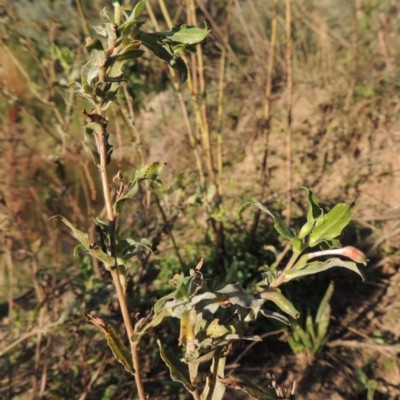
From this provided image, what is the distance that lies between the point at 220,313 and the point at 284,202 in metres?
1.20

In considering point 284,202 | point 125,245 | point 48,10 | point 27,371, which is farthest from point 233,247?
point 48,10

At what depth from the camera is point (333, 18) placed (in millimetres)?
4871

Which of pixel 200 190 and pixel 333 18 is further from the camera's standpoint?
pixel 333 18

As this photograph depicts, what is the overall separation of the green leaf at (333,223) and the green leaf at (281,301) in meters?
0.11

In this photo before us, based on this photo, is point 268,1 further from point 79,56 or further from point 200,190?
point 200,190

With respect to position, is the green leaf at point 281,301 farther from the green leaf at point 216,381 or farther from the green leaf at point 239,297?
the green leaf at point 216,381

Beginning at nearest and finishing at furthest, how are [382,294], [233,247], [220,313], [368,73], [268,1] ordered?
1. [220,313]
2. [382,294]
3. [233,247]
4. [368,73]
5. [268,1]

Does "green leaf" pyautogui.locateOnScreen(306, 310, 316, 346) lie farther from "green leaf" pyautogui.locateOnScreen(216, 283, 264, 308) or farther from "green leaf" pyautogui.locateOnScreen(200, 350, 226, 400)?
"green leaf" pyautogui.locateOnScreen(216, 283, 264, 308)

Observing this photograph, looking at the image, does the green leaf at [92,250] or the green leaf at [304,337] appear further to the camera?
the green leaf at [304,337]

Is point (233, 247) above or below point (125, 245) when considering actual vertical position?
below

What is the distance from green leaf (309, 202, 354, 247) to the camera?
808 millimetres

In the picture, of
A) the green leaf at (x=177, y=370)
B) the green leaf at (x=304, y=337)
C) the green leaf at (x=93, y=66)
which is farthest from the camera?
the green leaf at (x=304, y=337)

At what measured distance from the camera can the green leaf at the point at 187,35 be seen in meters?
0.73

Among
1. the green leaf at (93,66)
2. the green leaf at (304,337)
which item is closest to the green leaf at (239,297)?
the green leaf at (93,66)
